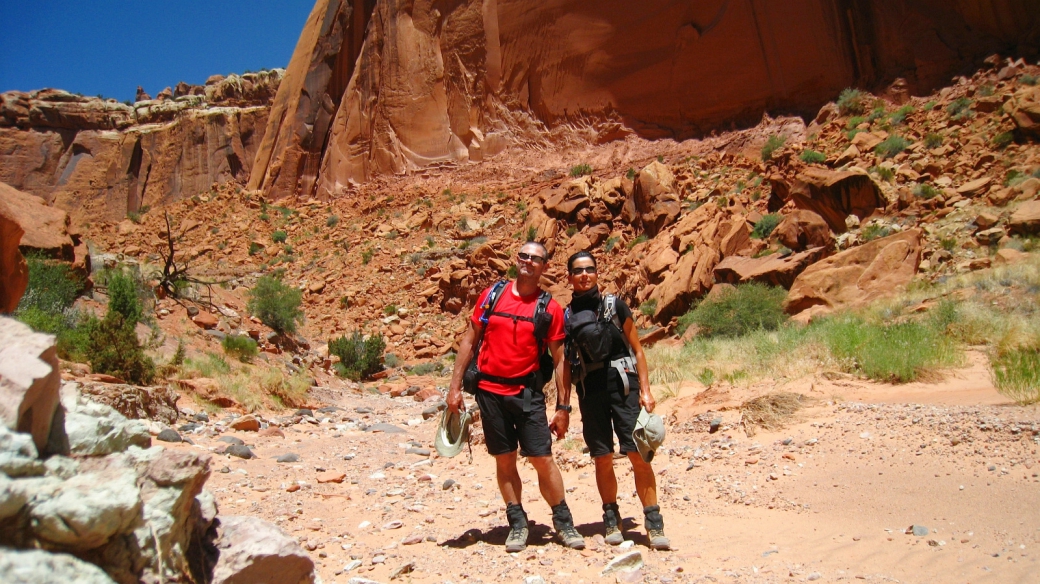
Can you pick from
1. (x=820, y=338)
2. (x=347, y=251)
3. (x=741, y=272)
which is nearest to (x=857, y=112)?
(x=741, y=272)

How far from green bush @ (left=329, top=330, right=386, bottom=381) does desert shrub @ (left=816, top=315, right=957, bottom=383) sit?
9.73 meters

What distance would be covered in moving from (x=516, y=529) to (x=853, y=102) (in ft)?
68.8

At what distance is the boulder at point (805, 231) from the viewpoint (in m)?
14.5

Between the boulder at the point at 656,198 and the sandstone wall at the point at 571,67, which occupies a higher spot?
the sandstone wall at the point at 571,67

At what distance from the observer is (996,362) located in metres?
6.21

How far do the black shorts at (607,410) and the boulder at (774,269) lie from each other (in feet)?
34.6

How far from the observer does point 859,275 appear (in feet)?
39.9

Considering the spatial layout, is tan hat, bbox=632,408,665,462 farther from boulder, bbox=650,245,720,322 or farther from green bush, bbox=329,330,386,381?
green bush, bbox=329,330,386,381

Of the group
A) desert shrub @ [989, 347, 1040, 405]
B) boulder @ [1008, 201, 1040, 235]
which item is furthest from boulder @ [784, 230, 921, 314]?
desert shrub @ [989, 347, 1040, 405]

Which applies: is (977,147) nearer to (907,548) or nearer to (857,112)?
(857,112)

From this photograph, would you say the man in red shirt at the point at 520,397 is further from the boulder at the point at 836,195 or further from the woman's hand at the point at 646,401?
the boulder at the point at 836,195

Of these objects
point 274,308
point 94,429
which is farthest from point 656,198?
point 94,429

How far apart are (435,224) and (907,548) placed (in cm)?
2036

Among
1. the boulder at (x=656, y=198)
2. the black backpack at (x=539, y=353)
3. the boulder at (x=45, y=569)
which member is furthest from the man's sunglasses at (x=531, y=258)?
the boulder at (x=656, y=198)
